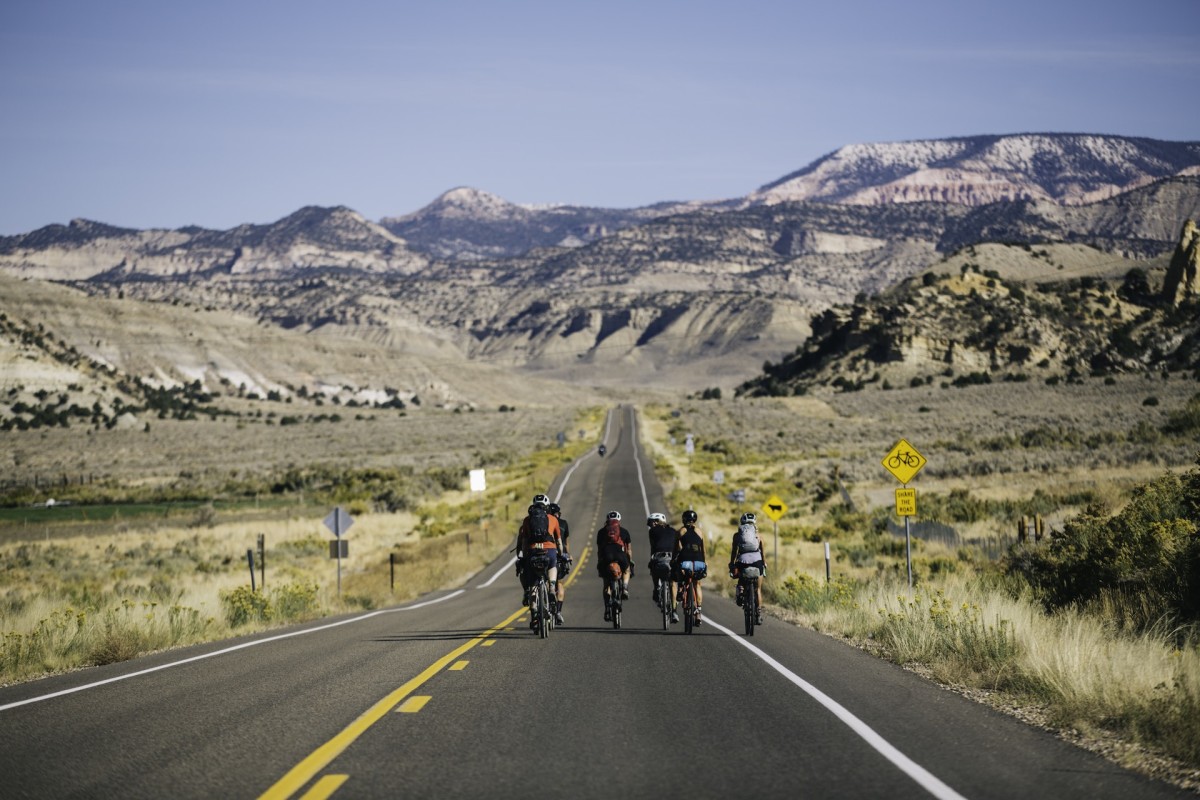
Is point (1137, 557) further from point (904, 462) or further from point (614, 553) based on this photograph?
point (614, 553)

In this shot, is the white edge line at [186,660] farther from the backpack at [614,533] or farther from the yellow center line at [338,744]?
the backpack at [614,533]

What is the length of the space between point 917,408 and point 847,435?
20926 millimetres

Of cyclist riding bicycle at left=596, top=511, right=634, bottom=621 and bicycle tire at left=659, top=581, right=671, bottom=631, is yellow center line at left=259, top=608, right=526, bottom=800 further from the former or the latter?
bicycle tire at left=659, top=581, right=671, bottom=631

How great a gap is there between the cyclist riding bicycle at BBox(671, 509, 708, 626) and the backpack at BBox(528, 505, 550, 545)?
2.28 meters

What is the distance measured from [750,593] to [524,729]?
322 inches

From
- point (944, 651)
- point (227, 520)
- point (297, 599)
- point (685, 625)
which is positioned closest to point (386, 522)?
point (227, 520)

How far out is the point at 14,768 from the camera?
719 cm

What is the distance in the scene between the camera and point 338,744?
25.5ft

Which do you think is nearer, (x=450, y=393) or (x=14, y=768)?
(x=14, y=768)

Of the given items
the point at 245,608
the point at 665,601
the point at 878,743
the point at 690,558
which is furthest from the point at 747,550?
the point at 245,608

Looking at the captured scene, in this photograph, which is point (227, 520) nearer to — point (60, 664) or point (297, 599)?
point (297, 599)

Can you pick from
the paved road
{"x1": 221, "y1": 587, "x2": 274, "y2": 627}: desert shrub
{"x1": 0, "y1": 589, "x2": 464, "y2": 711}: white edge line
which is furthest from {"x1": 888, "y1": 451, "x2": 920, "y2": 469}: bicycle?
{"x1": 221, "y1": 587, "x2": 274, "y2": 627}: desert shrub

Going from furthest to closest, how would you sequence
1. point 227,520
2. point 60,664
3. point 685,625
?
point 227,520 < point 685,625 < point 60,664

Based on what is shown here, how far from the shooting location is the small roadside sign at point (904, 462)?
69.7 feet
